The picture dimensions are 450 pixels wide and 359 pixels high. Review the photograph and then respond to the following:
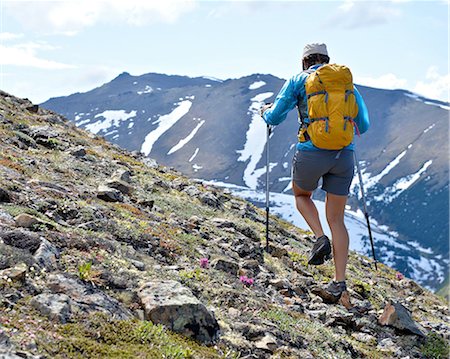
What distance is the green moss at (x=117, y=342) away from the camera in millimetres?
5223

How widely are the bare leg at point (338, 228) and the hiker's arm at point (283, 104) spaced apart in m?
1.76

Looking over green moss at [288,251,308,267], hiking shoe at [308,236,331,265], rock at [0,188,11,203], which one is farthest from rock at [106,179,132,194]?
hiking shoe at [308,236,331,265]

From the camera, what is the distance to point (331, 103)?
847 centimetres

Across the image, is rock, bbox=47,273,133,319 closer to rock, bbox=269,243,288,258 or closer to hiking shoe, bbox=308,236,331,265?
hiking shoe, bbox=308,236,331,265

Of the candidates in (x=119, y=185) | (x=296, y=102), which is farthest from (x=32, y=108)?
(x=296, y=102)

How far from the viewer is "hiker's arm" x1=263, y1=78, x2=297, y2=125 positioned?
9219mm

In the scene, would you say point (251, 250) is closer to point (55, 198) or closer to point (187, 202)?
point (55, 198)

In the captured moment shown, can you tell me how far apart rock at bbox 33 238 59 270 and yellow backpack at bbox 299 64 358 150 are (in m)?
4.66

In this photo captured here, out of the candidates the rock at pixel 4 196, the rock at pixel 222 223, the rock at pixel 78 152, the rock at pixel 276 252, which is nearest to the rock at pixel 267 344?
the rock at pixel 4 196

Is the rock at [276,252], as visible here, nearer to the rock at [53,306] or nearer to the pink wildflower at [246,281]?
the pink wildflower at [246,281]

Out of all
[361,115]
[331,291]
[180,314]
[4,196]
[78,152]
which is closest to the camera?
[180,314]

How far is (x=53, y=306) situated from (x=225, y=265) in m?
4.76

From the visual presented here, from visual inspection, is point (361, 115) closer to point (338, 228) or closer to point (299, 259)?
point (338, 228)

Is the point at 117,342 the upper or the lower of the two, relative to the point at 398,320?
upper
